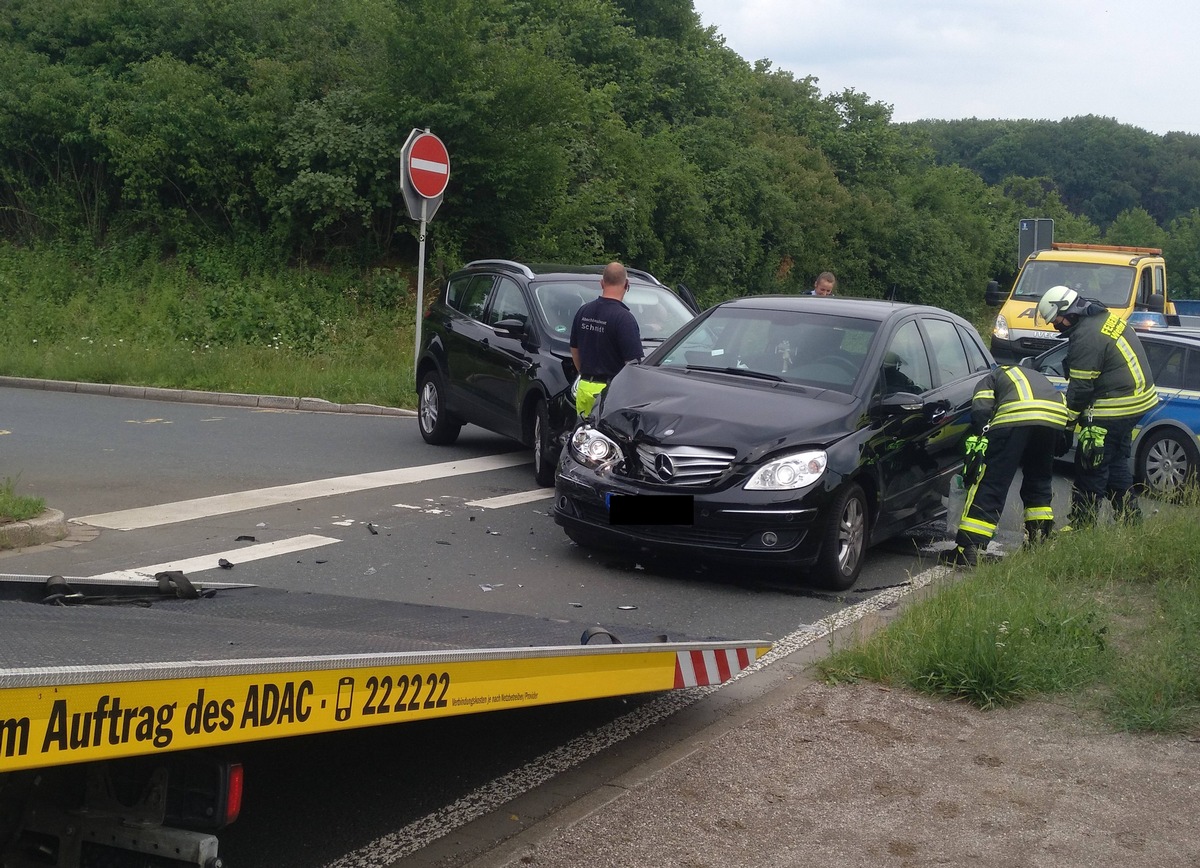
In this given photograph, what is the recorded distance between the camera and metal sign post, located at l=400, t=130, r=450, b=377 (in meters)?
15.2

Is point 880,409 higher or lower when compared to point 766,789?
higher

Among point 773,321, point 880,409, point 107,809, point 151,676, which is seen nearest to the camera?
point 151,676

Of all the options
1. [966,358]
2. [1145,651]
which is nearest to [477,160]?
[966,358]

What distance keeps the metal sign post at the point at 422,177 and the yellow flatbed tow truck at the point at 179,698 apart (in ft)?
36.5

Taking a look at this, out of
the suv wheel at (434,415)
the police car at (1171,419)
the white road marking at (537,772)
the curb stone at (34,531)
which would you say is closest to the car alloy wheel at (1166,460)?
the police car at (1171,419)

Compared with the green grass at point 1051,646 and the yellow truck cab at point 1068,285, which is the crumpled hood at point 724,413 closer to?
the green grass at point 1051,646

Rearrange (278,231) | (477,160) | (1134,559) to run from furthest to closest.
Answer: (278,231)
(477,160)
(1134,559)

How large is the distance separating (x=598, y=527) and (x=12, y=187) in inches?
782

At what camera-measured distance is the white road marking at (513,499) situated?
9.59 metres

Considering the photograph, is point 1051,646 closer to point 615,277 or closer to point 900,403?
point 900,403

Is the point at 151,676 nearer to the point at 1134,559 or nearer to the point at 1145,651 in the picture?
the point at 1145,651

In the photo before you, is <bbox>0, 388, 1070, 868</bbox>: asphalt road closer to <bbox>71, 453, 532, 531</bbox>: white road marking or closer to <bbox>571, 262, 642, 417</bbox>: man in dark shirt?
<bbox>71, 453, 532, 531</bbox>: white road marking

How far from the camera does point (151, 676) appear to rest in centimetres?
271

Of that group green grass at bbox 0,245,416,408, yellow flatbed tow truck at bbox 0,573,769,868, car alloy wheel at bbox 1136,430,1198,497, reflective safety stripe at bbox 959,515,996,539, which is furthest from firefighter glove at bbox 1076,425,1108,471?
green grass at bbox 0,245,416,408
